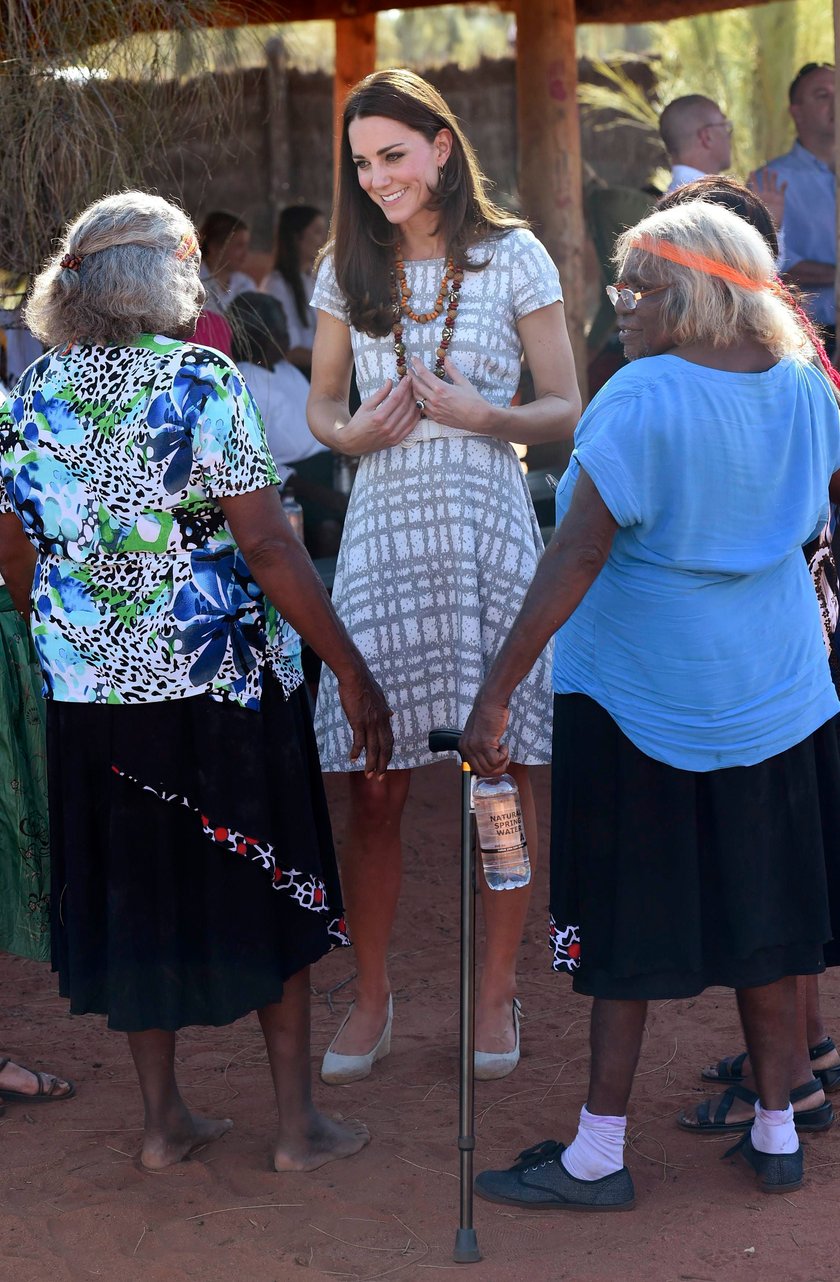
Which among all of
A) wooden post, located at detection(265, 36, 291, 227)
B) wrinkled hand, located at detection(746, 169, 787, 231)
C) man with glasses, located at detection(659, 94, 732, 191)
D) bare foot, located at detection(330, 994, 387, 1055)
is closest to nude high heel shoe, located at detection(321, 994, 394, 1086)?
bare foot, located at detection(330, 994, 387, 1055)

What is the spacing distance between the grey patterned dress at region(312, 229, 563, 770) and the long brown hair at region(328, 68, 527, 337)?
0.05 metres

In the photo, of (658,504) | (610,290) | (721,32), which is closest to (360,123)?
(610,290)

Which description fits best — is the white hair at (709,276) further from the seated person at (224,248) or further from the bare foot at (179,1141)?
the seated person at (224,248)

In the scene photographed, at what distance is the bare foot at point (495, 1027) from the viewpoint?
12.0ft

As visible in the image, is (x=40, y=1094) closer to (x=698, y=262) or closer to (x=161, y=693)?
(x=161, y=693)

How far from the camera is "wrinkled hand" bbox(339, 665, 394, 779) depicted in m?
3.05

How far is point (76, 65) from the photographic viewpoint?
198 inches

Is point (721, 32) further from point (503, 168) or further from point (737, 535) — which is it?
point (737, 535)

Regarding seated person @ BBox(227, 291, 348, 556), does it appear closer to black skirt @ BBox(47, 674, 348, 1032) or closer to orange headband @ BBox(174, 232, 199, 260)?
orange headband @ BBox(174, 232, 199, 260)

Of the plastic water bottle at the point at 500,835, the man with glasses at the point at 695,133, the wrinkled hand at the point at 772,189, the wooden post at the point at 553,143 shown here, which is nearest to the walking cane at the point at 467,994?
the plastic water bottle at the point at 500,835

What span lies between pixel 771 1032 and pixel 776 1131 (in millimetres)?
220

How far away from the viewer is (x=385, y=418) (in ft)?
11.2

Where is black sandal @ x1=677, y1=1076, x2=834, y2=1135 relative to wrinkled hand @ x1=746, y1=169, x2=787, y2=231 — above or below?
below

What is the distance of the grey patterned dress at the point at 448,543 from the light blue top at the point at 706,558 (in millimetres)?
618
